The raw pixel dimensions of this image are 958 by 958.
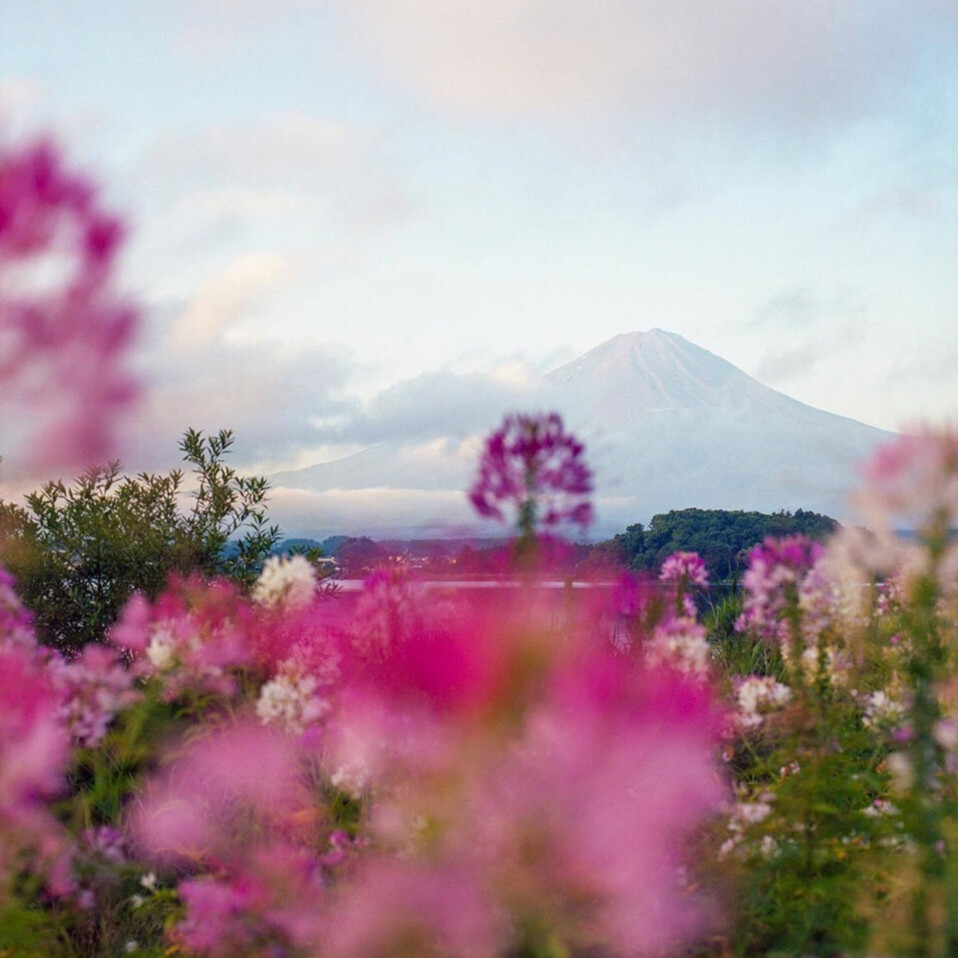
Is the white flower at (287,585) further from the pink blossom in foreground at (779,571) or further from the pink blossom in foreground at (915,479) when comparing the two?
the pink blossom in foreground at (915,479)

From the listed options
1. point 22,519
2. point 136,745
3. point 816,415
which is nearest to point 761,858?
point 136,745

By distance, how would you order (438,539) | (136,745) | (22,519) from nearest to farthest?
(438,539) < (136,745) < (22,519)

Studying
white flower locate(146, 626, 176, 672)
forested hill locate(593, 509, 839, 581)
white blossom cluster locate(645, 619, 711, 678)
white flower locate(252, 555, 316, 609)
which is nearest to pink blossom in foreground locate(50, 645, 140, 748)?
white flower locate(146, 626, 176, 672)

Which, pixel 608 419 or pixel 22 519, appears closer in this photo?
pixel 608 419

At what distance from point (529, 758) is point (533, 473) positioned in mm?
584

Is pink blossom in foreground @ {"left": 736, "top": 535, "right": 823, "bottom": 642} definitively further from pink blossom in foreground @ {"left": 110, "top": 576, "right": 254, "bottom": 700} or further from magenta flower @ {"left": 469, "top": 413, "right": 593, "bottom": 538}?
pink blossom in foreground @ {"left": 110, "top": 576, "right": 254, "bottom": 700}

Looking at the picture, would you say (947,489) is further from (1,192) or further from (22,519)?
(22,519)

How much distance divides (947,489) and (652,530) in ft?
32.1

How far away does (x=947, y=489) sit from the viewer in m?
2.10

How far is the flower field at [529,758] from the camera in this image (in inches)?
78.8

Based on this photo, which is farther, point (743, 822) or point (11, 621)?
point (11, 621)

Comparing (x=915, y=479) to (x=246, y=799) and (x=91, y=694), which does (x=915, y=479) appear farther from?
(x=91, y=694)

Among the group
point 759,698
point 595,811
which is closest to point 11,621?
point 595,811

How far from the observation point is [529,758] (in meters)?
2.03
